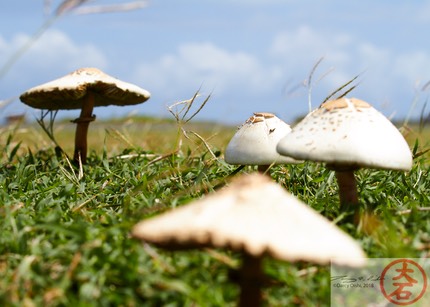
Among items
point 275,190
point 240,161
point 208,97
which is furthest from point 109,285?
point 208,97

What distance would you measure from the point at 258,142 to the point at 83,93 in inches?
85.5

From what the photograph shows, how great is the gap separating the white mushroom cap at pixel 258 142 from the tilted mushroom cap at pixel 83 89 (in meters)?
1.71

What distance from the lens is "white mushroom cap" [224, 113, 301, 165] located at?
423cm

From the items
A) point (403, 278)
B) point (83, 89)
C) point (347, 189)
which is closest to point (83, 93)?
point (83, 89)

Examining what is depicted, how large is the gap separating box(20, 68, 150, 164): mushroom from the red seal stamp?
9.51 ft

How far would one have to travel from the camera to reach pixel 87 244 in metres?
2.84

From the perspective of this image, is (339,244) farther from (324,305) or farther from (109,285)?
(109,285)

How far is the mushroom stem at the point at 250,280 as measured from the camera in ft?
7.41

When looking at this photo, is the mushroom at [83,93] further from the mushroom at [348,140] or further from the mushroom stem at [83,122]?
the mushroom at [348,140]

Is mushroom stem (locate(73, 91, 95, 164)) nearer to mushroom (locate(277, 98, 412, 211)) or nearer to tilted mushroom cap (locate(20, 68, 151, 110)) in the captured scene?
tilted mushroom cap (locate(20, 68, 151, 110))

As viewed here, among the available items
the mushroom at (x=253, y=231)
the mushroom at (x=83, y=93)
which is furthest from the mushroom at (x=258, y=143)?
the mushroom at (x=253, y=231)

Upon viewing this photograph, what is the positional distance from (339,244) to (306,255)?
0.18m

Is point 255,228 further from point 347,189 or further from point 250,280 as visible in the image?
point 347,189

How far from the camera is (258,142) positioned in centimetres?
426
